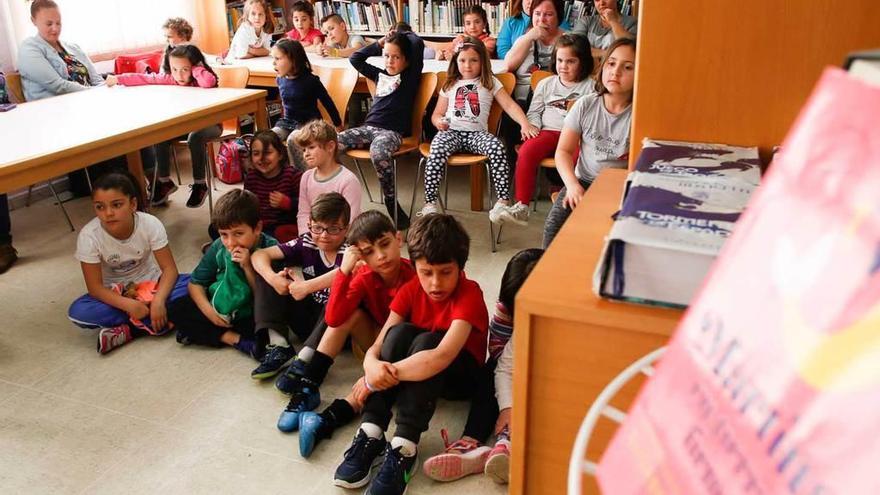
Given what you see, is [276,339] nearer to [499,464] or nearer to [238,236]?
[238,236]

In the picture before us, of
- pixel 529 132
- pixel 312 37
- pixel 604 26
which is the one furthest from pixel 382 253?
pixel 312 37

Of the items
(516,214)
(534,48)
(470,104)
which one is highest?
(534,48)

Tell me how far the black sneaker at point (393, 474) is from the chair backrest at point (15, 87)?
9.91 feet

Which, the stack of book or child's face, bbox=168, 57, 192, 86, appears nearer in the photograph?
the stack of book

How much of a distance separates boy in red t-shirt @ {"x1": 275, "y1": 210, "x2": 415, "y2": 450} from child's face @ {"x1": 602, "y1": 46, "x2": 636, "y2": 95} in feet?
3.06

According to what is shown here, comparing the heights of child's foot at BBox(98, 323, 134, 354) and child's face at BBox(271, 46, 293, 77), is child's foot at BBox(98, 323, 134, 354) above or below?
below

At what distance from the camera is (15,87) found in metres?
3.70

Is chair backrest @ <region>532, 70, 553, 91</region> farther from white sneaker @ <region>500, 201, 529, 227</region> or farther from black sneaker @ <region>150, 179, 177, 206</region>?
black sneaker @ <region>150, 179, 177, 206</region>

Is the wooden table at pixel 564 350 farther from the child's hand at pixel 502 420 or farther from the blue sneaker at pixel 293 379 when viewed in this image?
the blue sneaker at pixel 293 379

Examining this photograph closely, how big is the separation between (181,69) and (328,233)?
1950 millimetres

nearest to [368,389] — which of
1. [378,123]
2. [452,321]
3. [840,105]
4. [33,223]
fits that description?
[452,321]

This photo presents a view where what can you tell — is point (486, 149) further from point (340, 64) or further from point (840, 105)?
point (840, 105)

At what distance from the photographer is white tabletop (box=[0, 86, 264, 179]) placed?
2.54 metres

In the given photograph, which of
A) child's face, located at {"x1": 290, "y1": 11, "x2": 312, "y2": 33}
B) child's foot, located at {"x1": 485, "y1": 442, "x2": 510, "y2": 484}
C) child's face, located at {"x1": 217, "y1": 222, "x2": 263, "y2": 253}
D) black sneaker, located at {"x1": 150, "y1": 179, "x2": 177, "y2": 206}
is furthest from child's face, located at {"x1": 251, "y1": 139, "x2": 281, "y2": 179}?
child's face, located at {"x1": 290, "y1": 11, "x2": 312, "y2": 33}
